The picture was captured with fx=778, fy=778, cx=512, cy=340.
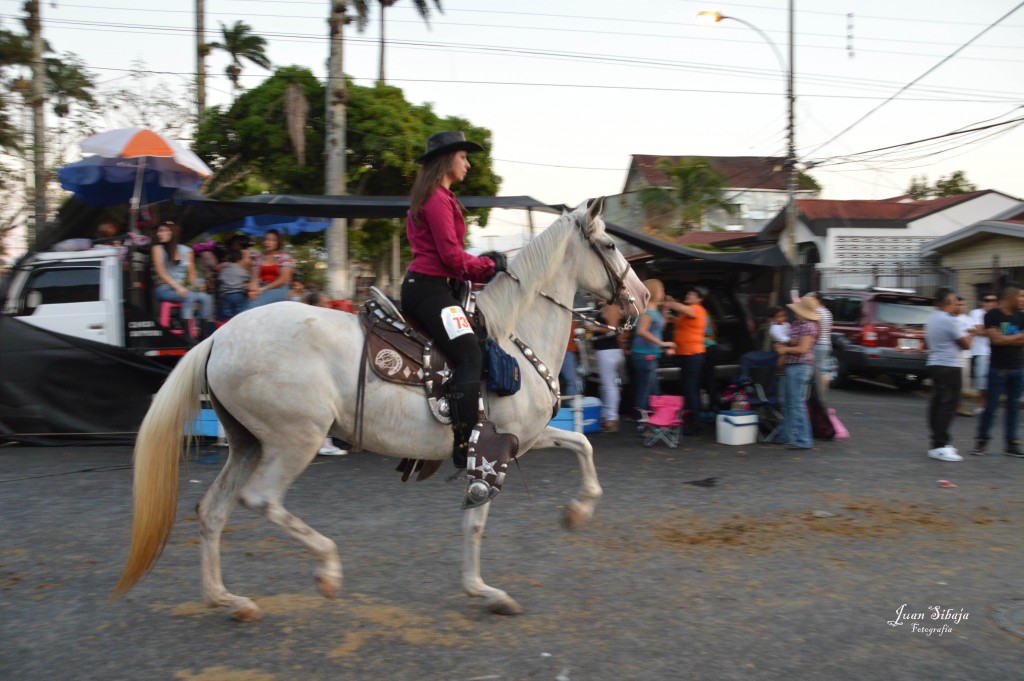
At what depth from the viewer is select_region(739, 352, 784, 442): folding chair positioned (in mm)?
10289

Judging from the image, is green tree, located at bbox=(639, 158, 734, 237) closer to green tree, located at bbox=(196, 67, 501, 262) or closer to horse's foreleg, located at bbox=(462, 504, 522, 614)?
green tree, located at bbox=(196, 67, 501, 262)

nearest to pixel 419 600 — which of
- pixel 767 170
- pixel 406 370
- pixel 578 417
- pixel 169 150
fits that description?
pixel 406 370

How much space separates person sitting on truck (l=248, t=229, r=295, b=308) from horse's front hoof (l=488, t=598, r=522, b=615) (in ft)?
20.9

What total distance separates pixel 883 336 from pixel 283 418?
13760 millimetres

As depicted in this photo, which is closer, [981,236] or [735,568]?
[735,568]

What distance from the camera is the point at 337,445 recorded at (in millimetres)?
9789

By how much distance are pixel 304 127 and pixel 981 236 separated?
19.6 m

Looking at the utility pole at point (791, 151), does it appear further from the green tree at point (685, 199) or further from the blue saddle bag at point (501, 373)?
the green tree at point (685, 199)

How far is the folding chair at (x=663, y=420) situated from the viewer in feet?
32.1

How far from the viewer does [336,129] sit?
16594 millimetres

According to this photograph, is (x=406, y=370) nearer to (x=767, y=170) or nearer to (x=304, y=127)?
(x=304, y=127)

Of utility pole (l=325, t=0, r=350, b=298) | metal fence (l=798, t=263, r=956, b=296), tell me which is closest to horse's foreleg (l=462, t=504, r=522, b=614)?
utility pole (l=325, t=0, r=350, b=298)

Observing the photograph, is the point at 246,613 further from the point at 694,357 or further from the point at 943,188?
the point at 943,188

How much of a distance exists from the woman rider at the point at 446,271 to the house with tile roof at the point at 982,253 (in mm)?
17539
